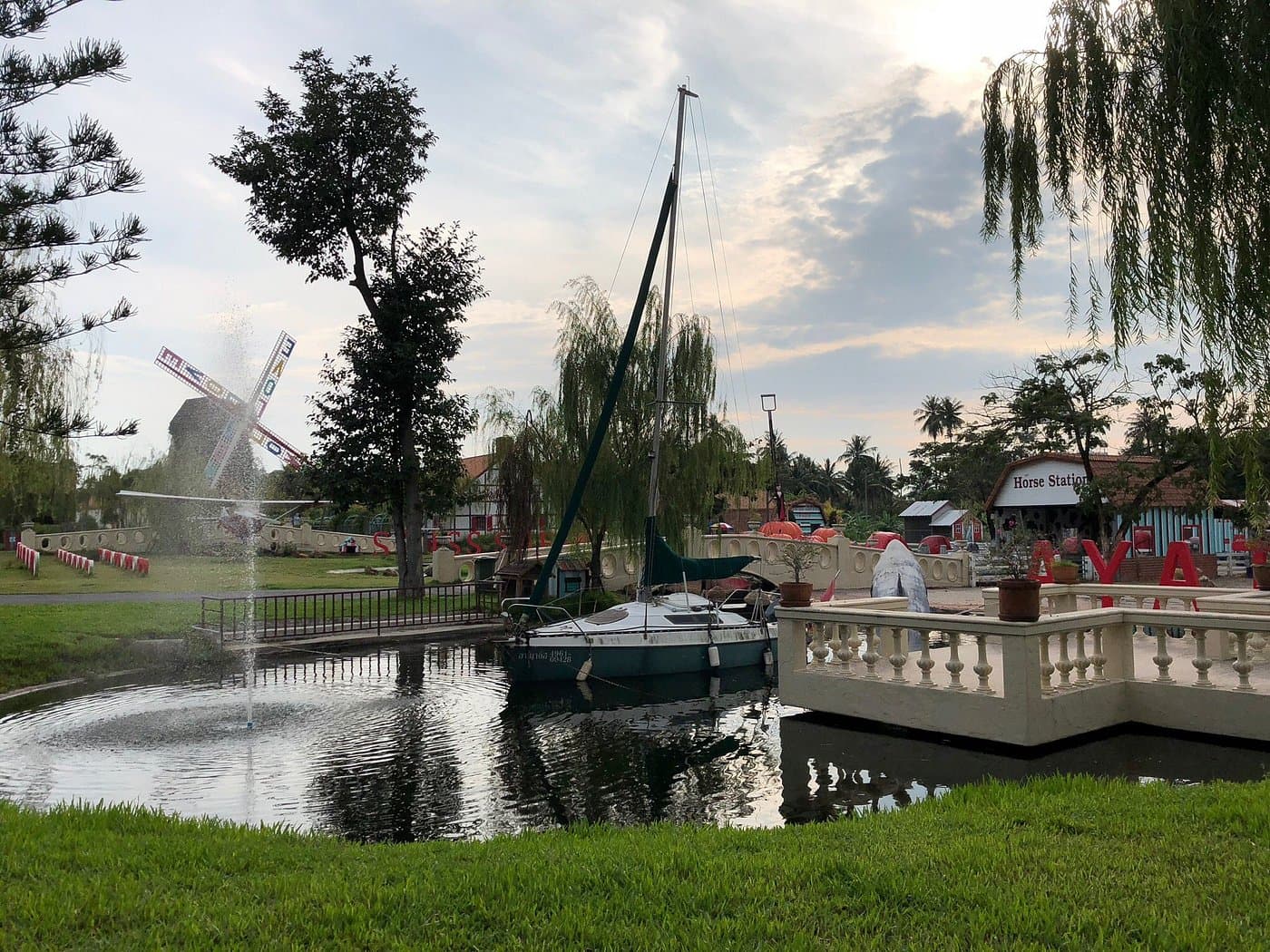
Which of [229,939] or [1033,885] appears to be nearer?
[229,939]

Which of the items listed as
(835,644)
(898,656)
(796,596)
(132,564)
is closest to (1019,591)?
(898,656)

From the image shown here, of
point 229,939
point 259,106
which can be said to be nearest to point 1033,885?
point 229,939

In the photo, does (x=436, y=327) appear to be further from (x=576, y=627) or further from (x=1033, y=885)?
(x=1033, y=885)

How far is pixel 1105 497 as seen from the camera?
2986 cm

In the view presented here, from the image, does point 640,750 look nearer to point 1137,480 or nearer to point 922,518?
point 1137,480

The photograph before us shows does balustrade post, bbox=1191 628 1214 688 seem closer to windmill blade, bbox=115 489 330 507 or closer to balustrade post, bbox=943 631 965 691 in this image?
balustrade post, bbox=943 631 965 691

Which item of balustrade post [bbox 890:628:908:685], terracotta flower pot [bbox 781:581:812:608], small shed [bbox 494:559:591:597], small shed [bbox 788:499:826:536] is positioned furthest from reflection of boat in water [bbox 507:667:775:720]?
small shed [bbox 788:499:826:536]

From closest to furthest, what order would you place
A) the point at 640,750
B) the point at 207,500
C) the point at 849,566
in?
the point at 640,750 < the point at 849,566 < the point at 207,500

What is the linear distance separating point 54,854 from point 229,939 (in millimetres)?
2106

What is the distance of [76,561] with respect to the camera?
136 ft

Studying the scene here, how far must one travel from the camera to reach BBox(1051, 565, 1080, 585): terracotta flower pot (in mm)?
15031

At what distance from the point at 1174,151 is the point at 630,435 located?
2029 centimetres

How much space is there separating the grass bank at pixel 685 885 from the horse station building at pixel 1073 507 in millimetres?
29920

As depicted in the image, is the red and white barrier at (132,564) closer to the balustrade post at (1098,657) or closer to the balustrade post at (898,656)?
the balustrade post at (898,656)
